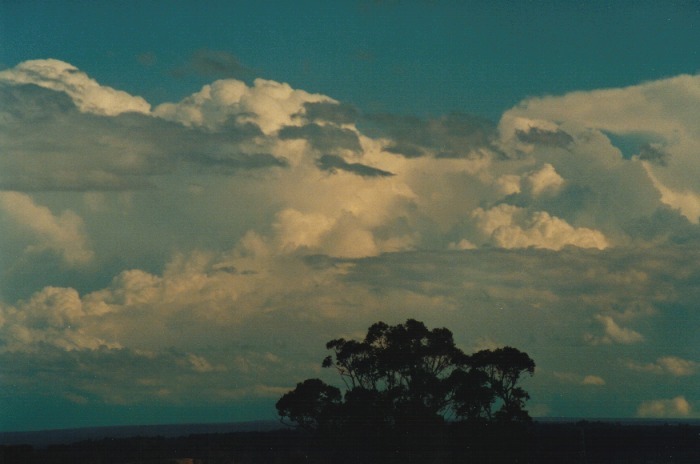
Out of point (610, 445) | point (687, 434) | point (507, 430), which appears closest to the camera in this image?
point (507, 430)

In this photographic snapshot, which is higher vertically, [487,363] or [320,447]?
[487,363]

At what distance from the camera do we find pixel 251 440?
375 ft

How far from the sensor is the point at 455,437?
7694 centimetres

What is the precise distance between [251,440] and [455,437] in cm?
4292

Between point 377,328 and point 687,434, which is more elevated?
point 377,328

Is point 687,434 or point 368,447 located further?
point 687,434

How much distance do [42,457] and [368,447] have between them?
25.1m

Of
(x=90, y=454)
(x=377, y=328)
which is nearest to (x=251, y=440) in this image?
(x=90, y=454)


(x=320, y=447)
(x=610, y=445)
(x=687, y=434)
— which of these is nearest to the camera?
(x=320, y=447)

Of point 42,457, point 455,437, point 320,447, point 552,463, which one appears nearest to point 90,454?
point 42,457

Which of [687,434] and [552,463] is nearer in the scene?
[552,463]

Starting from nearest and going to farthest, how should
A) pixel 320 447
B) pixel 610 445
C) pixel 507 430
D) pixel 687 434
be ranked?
pixel 507 430, pixel 320 447, pixel 610 445, pixel 687 434

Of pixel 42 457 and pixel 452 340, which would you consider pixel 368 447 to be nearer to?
pixel 452 340

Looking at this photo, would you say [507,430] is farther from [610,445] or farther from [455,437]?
[610,445]
